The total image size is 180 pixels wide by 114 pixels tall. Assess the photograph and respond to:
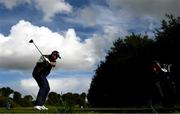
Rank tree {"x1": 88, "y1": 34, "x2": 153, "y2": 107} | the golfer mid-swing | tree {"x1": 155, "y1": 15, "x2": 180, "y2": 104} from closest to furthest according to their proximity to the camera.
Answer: the golfer mid-swing < tree {"x1": 155, "y1": 15, "x2": 180, "y2": 104} < tree {"x1": 88, "y1": 34, "x2": 153, "y2": 107}

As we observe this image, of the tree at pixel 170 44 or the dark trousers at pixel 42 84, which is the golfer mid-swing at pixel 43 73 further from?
the tree at pixel 170 44

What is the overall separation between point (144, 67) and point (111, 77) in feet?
38.6

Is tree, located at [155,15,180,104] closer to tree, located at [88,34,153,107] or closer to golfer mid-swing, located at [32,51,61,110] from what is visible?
tree, located at [88,34,153,107]

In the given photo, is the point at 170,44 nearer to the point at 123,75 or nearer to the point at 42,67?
the point at 123,75

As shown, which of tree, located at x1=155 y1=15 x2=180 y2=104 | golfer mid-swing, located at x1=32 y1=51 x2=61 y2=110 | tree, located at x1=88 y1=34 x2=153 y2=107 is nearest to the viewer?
golfer mid-swing, located at x1=32 y1=51 x2=61 y2=110

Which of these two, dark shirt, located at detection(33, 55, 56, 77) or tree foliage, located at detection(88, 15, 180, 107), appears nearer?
dark shirt, located at detection(33, 55, 56, 77)

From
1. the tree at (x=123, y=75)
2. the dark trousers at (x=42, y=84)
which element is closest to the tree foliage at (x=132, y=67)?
the tree at (x=123, y=75)

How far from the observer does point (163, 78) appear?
24.2 meters

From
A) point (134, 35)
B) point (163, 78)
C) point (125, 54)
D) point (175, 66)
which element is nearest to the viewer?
point (163, 78)

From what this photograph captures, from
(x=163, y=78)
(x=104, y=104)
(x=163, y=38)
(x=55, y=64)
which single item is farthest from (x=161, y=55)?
(x=55, y=64)

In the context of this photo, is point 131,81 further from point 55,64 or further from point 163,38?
point 55,64

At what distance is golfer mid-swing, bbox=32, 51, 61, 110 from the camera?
16922 millimetres

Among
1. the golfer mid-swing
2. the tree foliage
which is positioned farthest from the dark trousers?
the tree foliage

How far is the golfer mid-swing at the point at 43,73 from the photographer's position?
55.5 feet
